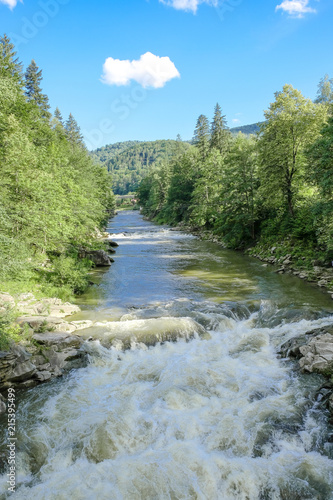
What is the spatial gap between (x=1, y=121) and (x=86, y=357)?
12.4 m

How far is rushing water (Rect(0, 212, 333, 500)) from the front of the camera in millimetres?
5266

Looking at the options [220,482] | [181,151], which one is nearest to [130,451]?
[220,482]

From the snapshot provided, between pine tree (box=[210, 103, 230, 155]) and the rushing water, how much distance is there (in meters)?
51.1

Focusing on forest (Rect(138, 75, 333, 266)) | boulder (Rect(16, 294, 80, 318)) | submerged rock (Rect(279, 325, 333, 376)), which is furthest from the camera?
forest (Rect(138, 75, 333, 266))

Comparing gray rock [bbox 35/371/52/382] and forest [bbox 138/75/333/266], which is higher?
forest [bbox 138/75/333/266]

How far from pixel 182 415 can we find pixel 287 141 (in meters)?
21.3

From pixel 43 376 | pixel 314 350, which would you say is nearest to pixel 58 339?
pixel 43 376

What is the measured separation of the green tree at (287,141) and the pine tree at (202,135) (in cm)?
3562

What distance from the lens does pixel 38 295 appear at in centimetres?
1335

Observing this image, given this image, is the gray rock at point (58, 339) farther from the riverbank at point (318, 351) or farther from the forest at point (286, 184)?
the forest at point (286, 184)

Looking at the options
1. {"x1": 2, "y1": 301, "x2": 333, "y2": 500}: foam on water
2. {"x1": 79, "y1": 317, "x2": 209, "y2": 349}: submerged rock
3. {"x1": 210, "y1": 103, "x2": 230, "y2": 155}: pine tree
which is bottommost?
{"x1": 2, "y1": 301, "x2": 333, "y2": 500}: foam on water

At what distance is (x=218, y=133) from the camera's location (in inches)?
2339

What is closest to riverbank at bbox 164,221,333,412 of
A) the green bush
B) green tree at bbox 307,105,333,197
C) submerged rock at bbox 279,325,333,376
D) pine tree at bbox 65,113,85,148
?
submerged rock at bbox 279,325,333,376

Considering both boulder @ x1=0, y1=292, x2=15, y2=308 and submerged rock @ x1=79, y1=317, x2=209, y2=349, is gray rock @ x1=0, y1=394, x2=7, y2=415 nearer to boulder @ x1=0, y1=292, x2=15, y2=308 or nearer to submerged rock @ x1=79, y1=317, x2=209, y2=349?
submerged rock @ x1=79, y1=317, x2=209, y2=349
